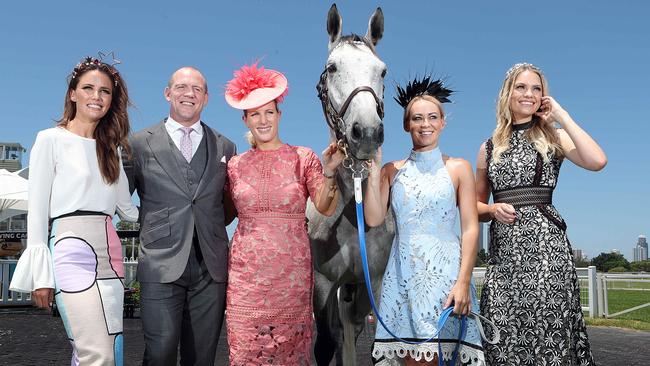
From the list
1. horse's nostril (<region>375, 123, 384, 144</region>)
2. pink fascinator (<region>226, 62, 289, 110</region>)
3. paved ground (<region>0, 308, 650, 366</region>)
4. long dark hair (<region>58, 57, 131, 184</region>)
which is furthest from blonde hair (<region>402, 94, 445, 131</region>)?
paved ground (<region>0, 308, 650, 366</region>)

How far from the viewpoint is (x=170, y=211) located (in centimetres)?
355

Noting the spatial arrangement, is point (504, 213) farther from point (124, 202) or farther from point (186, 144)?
point (124, 202)

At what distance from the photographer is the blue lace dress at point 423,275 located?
320 cm

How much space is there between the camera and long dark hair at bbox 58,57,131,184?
133 inches

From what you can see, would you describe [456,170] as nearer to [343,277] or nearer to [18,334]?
[343,277]

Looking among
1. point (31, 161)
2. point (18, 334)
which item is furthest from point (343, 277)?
point (18, 334)

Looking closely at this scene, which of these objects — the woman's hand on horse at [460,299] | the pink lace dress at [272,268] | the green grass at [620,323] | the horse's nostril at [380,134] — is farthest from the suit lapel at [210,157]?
the green grass at [620,323]

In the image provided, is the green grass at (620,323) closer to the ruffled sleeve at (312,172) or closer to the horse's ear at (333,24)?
the horse's ear at (333,24)

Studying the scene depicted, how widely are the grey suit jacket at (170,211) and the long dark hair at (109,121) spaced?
0.18 meters

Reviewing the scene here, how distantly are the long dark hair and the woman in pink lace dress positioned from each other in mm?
713

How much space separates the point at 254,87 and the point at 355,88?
647 mm

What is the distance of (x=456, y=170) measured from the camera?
11.1ft

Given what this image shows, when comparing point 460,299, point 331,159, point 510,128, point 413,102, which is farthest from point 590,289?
point 331,159

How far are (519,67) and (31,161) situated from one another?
3050 mm
